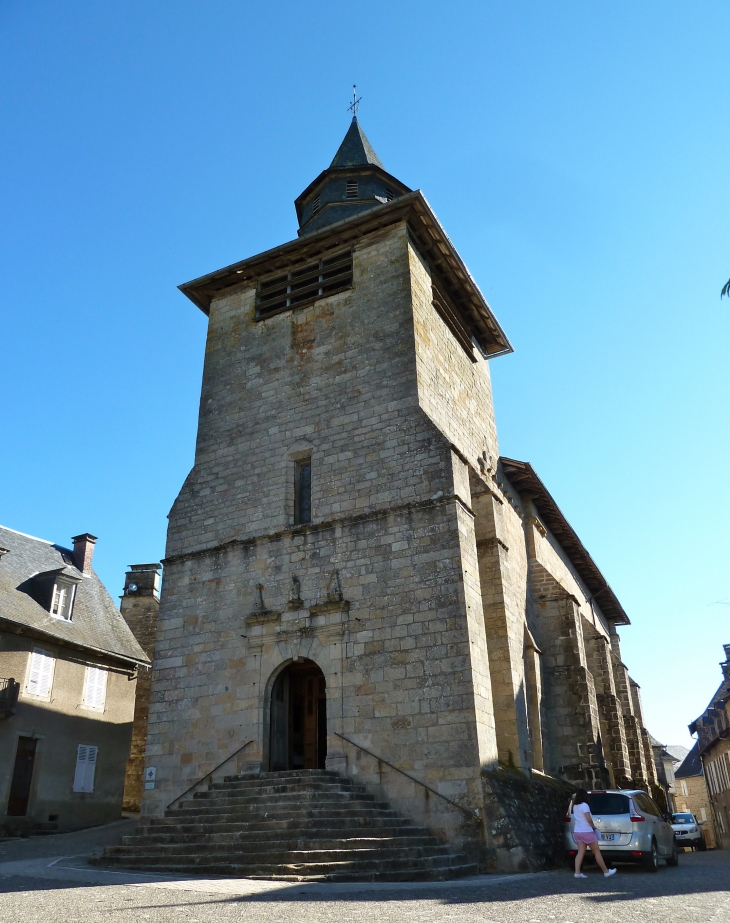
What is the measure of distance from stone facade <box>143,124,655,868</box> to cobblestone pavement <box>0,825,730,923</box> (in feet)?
6.50

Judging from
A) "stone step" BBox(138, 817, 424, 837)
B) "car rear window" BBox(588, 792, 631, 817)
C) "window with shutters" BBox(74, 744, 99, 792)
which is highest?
"window with shutters" BBox(74, 744, 99, 792)

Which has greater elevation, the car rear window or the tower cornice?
the tower cornice

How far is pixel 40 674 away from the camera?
641 inches

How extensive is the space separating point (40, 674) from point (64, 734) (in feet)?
5.15

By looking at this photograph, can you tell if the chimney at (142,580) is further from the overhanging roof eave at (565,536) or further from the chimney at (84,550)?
the overhanging roof eave at (565,536)

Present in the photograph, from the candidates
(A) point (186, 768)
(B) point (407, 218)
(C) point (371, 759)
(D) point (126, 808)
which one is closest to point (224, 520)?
(A) point (186, 768)

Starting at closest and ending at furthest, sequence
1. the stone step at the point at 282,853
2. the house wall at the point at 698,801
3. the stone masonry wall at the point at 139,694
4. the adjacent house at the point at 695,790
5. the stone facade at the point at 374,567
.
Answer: the stone step at the point at 282,853 → the stone facade at the point at 374,567 → the stone masonry wall at the point at 139,694 → the house wall at the point at 698,801 → the adjacent house at the point at 695,790

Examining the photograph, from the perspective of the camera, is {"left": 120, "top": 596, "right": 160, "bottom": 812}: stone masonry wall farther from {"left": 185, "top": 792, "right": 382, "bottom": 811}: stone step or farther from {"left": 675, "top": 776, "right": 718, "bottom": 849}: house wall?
{"left": 675, "top": 776, "right": 718, "bottom": 849}: house wall

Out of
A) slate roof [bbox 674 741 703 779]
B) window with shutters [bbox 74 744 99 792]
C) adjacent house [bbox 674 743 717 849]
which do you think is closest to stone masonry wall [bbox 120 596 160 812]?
window with shutters [bbox 74 744 99 792]

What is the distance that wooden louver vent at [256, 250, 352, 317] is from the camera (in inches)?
578

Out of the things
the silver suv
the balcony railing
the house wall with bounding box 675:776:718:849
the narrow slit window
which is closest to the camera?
the silver suv

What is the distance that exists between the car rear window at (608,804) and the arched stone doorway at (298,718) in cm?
422

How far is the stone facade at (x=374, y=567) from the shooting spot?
33.6ft

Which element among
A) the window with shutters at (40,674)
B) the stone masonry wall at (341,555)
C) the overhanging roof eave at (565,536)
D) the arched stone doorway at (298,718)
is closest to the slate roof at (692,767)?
the overhanging roof eave at (565,536)
